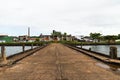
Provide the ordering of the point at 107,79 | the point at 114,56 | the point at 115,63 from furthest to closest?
the point at 114,56
the point at 115,63
the point at 107,79

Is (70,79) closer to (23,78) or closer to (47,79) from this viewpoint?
(47,79)

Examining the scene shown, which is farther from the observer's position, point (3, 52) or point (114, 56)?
point (114, 56)

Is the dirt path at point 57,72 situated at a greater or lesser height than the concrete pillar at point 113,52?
lesser

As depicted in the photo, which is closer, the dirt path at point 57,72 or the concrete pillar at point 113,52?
the dirt path at point 57,72

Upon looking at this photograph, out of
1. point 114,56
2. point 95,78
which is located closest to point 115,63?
point 114,56

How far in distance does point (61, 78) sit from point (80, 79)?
3.16 ft

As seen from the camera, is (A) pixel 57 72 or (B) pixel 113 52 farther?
(B) pixel 113 52

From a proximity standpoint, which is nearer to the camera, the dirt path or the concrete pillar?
the dirt path

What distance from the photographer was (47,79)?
11.2 m

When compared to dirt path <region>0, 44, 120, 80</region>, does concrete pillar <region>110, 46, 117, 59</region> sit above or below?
above

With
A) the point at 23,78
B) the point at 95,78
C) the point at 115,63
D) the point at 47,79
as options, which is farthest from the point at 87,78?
the point at 115,63

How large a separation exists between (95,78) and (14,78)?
13.8ft

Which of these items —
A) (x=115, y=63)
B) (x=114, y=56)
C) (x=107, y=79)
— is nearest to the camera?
(x=107, y=79)

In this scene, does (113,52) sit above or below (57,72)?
above
